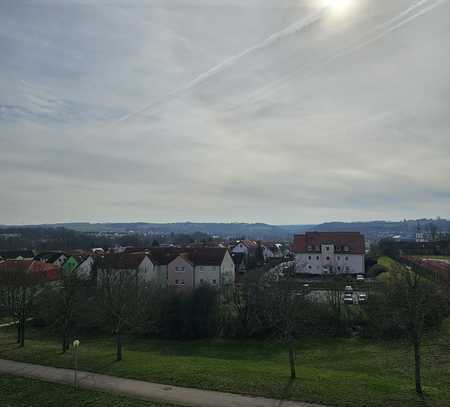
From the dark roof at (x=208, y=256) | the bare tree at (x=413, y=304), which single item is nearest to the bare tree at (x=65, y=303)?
the bare tree at (x=413, y=304)

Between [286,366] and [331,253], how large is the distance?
144 feet

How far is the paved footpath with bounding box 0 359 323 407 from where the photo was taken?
1441cm

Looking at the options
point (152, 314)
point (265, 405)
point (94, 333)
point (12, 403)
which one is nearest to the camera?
point (265, 405)

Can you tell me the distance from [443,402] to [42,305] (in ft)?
88.1

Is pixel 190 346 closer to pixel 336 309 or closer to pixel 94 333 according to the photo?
pixel 94 333

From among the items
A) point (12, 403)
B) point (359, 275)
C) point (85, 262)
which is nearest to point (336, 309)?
point (12, 403)

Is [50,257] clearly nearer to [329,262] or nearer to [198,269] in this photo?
[198,269]

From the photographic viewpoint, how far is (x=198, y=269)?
48812mm

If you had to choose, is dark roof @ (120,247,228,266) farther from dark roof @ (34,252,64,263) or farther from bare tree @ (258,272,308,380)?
dark roof @ (34,252,64,263)

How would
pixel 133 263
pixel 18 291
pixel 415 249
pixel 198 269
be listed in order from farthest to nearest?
1. pixel 415 249
2. pixel 198 269
3. pixel 133 263
4. pixel 18 291

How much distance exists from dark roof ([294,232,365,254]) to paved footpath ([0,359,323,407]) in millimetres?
51472

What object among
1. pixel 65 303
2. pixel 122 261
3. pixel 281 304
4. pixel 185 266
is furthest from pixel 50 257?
pixel 281 304

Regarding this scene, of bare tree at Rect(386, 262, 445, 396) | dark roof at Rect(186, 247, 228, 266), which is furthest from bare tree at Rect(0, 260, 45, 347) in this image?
bare tree at Rect(386, 262, 445, 396)

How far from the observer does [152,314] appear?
32875 mm
